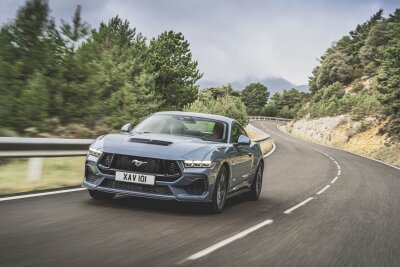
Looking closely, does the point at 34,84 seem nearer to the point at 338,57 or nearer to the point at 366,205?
the point at 366,205

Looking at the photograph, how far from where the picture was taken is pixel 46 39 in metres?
15.4

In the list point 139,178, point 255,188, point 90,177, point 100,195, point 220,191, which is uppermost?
point 139,178

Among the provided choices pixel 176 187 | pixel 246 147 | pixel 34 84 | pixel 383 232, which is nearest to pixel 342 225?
pixel 383 232

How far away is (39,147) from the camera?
9727 millimetres

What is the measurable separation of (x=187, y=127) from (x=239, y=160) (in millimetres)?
1072

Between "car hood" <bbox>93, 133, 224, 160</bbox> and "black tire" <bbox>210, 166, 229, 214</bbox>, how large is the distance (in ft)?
1.50

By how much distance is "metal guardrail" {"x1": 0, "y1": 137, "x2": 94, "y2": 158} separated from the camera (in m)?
8.98

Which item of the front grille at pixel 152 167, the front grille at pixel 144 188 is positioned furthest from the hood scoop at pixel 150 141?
the front grille at pixel 144 188

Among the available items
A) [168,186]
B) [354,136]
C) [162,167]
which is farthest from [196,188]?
[354,136]

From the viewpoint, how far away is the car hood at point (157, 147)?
23.0 ft

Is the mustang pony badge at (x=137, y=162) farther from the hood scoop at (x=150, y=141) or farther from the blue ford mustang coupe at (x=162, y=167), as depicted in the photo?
the hood scoop at (x=150, y=141)

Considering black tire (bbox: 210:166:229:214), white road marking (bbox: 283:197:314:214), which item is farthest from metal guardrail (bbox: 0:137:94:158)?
white road marking (bbox: 283:197:314:214)

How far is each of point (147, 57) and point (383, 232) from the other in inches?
1476

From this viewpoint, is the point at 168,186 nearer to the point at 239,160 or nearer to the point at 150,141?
the point at 150,141
